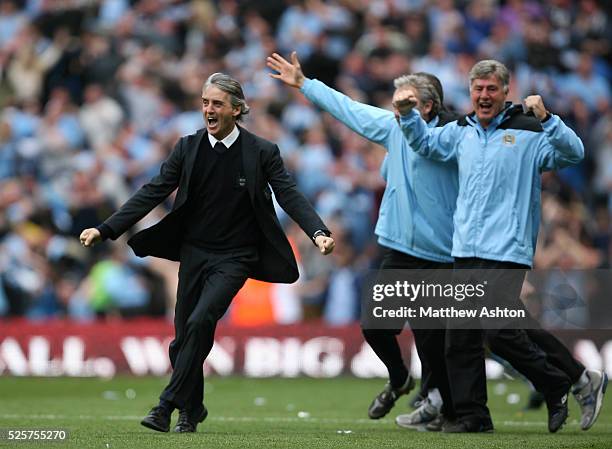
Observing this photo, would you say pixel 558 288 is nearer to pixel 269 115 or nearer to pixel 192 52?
pixel 269 115

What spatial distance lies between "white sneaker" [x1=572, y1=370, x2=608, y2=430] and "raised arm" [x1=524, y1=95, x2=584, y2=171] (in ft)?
5.77

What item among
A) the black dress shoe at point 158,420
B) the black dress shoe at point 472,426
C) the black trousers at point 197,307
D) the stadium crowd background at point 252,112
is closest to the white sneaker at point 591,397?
the black dress shoe at point 472,426

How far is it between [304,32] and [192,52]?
6.13ft

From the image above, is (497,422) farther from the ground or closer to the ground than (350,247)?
closer to the ground

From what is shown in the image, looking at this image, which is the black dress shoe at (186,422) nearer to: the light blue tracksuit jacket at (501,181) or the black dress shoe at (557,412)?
the light blue tracksuit jacket at (501,181)

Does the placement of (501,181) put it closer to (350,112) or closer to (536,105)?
A: (536,105)

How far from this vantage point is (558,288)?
48.8 feet

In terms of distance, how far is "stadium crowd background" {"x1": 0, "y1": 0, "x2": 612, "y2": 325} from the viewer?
17734 millimetres

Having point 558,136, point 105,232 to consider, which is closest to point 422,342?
point 558,136

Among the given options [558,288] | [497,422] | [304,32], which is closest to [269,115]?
[304,32]

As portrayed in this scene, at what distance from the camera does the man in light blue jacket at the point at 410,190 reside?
1010 cm

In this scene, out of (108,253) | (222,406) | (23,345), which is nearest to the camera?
(222,406)

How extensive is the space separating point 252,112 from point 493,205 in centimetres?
1063

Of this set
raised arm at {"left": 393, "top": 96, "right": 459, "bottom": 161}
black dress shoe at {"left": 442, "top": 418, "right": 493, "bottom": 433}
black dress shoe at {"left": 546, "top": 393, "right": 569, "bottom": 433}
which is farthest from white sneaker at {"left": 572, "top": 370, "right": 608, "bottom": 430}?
raised arm at {"left": 393, "top": 96, "right": 459, "bottom": 161}
